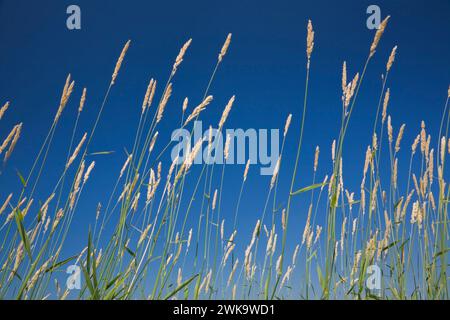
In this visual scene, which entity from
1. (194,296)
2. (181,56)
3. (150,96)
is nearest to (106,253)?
(194,296)

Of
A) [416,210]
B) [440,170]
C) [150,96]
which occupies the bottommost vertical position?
[416,210]

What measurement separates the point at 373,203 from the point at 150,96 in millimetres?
846

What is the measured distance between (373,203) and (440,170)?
0.93ft

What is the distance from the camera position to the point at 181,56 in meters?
1.37

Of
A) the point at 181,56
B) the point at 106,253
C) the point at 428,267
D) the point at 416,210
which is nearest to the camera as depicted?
the point at 106,253
